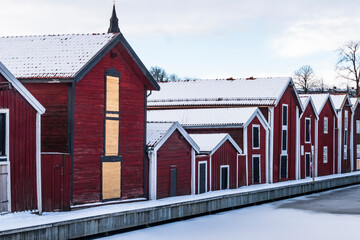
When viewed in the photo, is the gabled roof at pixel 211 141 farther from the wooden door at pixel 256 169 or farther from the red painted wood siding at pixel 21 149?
the red painted wood siding at pixel 21 149

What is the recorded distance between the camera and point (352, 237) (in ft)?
92.0

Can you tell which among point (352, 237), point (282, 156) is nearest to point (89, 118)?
point (352, 237)

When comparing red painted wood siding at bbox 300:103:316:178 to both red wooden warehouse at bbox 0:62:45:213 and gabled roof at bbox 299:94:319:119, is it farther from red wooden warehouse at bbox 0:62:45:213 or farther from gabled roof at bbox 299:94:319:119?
red wooden warehouse at bbox 0:62:45:213

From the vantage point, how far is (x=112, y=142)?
104ft

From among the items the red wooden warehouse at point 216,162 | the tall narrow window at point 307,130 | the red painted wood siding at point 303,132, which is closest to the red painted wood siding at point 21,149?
the red wooden warehouse at point 216,162

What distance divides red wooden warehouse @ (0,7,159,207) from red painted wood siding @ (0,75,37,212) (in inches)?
112

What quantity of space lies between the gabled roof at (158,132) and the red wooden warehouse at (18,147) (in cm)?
882

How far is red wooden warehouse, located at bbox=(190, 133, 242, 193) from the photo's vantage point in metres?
38.9

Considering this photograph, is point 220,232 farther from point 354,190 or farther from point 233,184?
point 354,190

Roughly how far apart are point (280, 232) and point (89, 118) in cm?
967

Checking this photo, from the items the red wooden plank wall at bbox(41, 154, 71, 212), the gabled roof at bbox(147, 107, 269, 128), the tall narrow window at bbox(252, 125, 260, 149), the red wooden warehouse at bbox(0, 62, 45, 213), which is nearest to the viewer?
the red wooden warehouse at bbox(0, 62, 45, 213)

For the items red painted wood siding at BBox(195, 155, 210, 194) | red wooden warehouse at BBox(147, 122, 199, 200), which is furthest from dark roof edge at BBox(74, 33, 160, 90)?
red painted wood siding at BBox(195, 155, 210, 194)

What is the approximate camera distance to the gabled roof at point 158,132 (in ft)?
113

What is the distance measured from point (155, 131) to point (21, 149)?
10694mm
